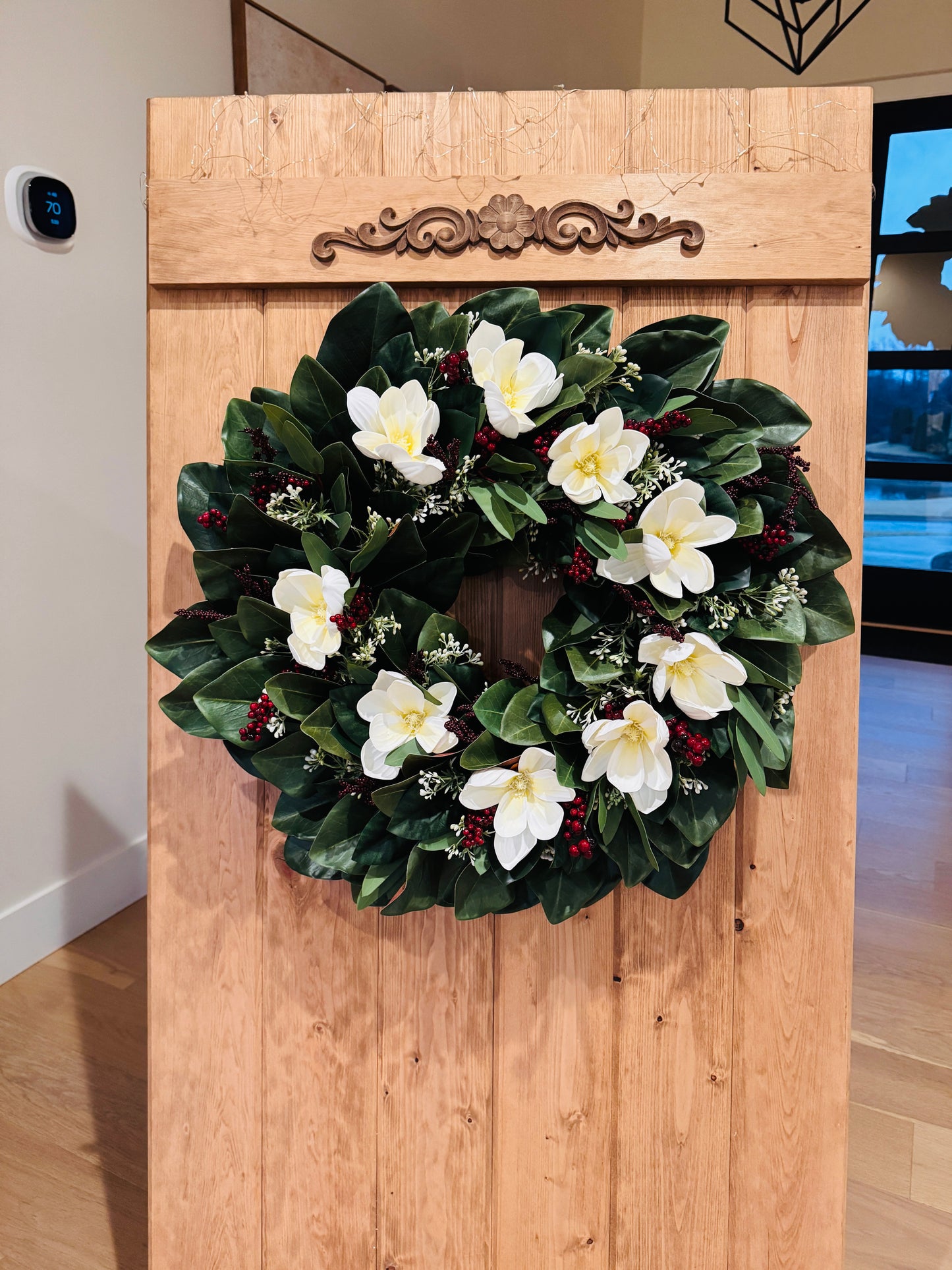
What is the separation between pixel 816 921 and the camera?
0.92 m

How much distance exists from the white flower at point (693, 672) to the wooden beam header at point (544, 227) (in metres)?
0.39

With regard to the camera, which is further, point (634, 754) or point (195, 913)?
point (195, 913)

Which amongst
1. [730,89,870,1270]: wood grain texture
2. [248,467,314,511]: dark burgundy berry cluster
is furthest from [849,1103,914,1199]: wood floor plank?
[248,467,314,511]: dark burgundy berry cluster

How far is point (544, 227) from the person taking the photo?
0.85 m

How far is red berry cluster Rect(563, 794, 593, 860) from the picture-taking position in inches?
30.0

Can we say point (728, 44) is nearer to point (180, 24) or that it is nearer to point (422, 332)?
point (180, 24)

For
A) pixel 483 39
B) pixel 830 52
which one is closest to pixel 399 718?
pixel 483 39

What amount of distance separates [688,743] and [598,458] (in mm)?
264

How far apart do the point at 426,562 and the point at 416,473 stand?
3.4 inches

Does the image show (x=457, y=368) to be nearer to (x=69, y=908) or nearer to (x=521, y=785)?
(x=521, y=785)

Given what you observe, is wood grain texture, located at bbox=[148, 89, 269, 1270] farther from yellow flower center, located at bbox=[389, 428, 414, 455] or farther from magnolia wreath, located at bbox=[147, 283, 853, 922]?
yellow flower center, located at bbox=[389, 428, 414, 455]

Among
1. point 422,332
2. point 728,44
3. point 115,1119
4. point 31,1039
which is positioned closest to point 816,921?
point 422,332

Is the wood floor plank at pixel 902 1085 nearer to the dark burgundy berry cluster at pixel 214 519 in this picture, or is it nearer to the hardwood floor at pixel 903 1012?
the hardwood floor at pixel 903 1012

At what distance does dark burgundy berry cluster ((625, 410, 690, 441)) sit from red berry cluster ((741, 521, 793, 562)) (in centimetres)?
12
